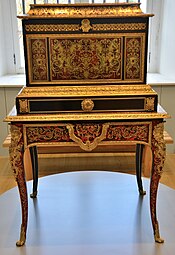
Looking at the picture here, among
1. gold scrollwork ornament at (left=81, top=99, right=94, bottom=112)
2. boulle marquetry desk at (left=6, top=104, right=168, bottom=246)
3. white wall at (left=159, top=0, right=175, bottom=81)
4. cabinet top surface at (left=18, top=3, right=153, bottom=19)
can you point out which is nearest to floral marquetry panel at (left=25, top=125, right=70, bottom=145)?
boulle marquetry desk at (left=6, top=104, right=168, bottom=246)

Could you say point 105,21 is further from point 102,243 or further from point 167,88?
point 167,88

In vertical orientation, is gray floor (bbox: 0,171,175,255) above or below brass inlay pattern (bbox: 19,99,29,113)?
below

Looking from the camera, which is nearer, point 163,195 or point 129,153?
point 163,195

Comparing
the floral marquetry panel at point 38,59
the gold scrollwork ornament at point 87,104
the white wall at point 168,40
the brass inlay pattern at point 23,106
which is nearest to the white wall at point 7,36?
the white wall at point 168,40

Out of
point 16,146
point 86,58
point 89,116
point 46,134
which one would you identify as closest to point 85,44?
point 86,58

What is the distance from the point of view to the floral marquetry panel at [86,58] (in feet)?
5.84

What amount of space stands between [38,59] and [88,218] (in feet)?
3.21

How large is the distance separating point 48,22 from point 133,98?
0.57 m

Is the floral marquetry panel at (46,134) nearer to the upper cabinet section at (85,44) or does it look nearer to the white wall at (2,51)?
the upper cabinet section at (85,44)

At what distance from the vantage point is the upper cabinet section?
173 centimetres

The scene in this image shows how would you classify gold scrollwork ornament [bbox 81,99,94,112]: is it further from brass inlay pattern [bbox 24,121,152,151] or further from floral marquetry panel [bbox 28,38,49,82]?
floral marquetry panel [bbox 28,38,49,82]

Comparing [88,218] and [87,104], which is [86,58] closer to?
[87,104]

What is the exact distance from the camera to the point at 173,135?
3316mm

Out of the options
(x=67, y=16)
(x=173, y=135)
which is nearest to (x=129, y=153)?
(x=173, y=135)
